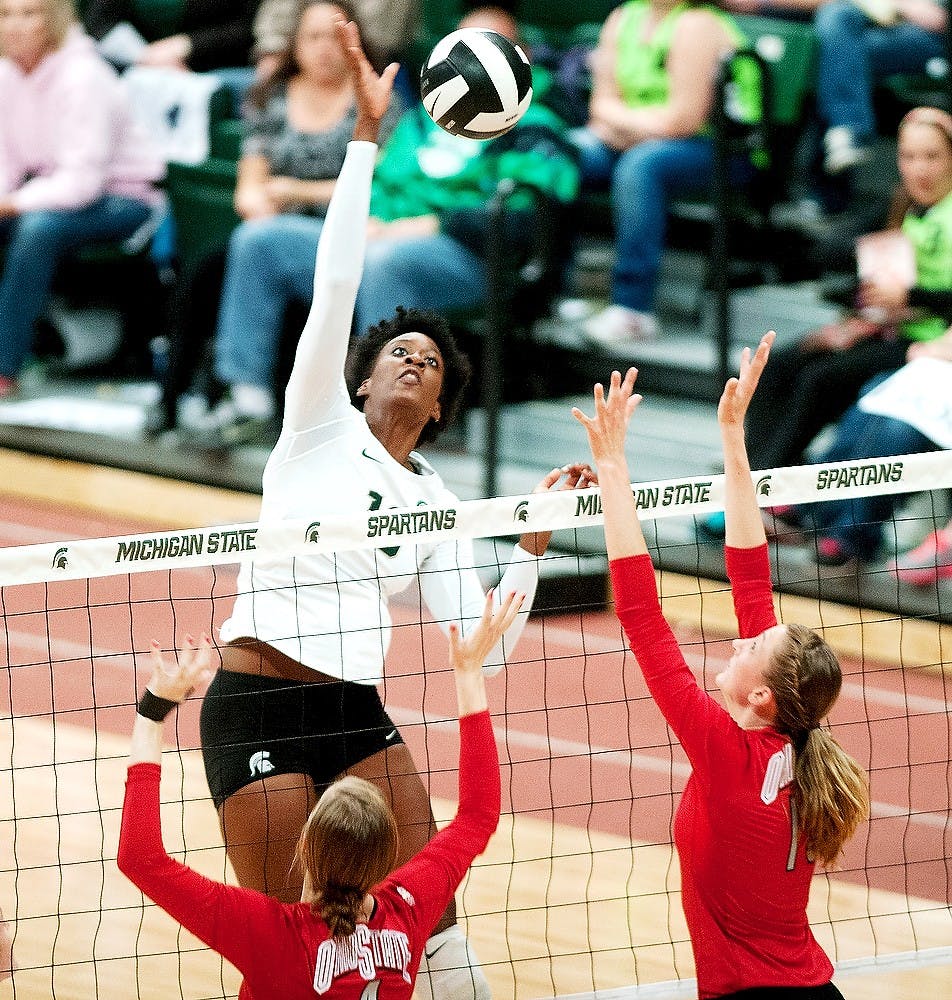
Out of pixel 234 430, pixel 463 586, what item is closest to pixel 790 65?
pixel 234 430

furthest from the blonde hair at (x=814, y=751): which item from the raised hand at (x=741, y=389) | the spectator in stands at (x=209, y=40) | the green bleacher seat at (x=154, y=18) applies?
the green bleacher seat at (x=154, y=18)

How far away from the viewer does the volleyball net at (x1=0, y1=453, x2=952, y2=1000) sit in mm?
4523

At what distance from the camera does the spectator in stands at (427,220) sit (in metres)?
8.73

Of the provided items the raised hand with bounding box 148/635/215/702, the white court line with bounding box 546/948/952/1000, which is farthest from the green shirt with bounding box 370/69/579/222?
the raised hand with bounding box 148/635/215/702

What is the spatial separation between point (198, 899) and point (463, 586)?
1.47 m

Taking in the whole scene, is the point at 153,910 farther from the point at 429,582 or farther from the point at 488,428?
the point at 488,428

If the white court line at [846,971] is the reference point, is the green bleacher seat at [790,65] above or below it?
above

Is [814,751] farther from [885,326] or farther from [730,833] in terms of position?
[885,326]

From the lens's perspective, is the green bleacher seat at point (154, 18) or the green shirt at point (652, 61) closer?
the green shirt at point (652, 61)

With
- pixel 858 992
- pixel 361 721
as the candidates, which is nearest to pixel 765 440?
pixel 858 992

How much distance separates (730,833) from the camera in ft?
11.8

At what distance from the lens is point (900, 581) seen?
7.85 meters

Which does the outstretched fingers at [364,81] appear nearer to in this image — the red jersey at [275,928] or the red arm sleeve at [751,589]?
the red arm sleeve at [751,589]

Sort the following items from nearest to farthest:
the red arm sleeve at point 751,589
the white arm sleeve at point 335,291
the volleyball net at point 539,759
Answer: the red arm sleeve at point 751,589 → the white arm sleeve at point 335,291 → the volleyball net at point 539,759
